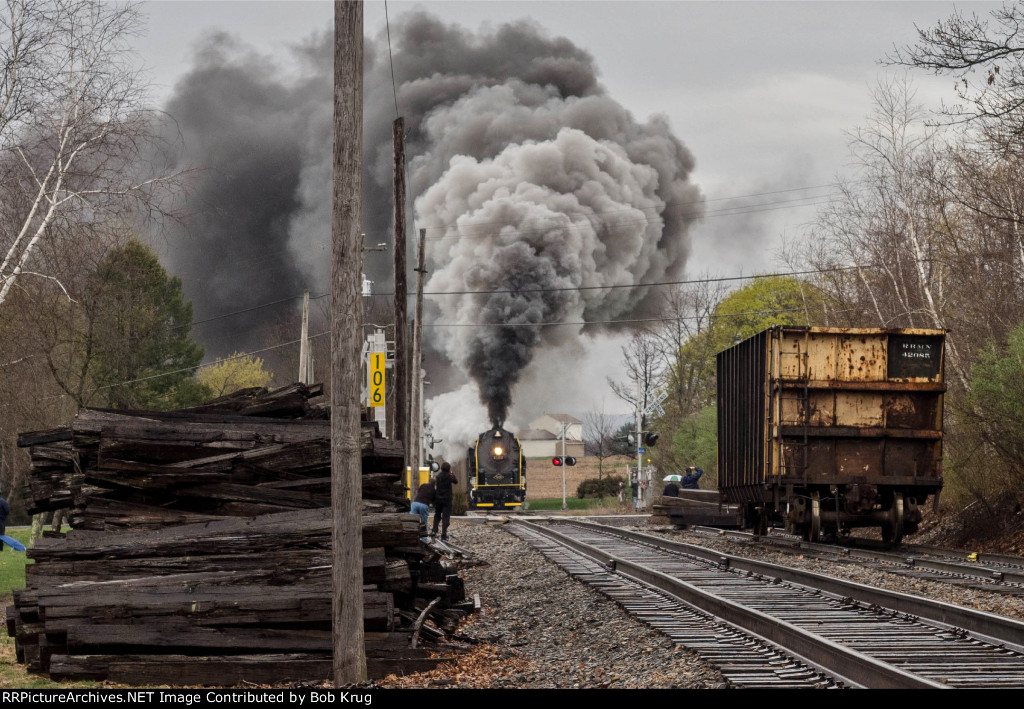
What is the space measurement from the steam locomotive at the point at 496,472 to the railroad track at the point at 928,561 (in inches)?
902

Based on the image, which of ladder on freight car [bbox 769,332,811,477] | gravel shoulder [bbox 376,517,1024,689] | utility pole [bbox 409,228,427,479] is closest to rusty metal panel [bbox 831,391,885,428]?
ladder on freight car [bbox 769,332,811,477]

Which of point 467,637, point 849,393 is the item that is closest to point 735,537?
point 849,393

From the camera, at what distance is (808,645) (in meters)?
8.73

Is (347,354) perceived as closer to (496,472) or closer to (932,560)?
(932,560)

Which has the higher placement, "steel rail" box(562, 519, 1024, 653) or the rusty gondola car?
the rusty gondola car

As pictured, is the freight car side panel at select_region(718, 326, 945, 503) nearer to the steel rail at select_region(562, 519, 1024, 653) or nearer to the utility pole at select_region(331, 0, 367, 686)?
the steel rail at select_region(562, 519, 1024, 653)

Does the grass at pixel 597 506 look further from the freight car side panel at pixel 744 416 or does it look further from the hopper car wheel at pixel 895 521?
the hopper car wheel at pixel 895 521

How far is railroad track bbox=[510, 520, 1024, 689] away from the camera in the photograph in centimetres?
789

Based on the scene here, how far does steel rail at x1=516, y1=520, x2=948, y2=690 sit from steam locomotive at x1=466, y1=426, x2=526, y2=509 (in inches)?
1207

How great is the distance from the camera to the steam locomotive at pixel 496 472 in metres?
44.7

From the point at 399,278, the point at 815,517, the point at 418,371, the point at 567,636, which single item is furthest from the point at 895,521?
the point at 418,371

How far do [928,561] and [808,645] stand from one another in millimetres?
8254

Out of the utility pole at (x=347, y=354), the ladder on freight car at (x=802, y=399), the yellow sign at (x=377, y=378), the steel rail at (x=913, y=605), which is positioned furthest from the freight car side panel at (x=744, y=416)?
the utility pole at (x=347, y=354)
